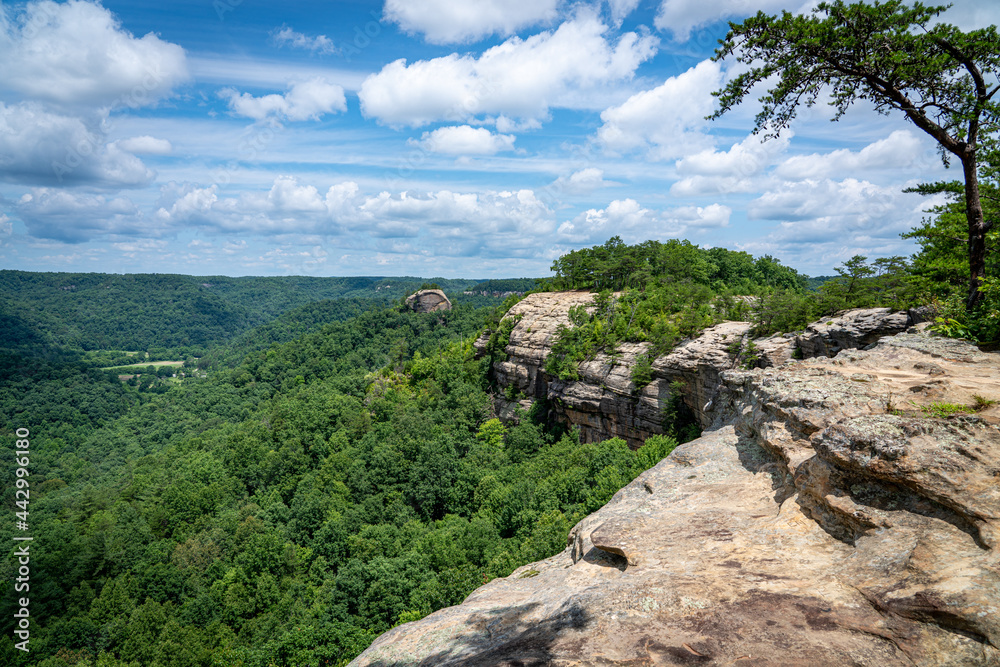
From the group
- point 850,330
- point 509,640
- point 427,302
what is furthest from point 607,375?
point 427,302

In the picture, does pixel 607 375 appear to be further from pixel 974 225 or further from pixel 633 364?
pixel 974 225

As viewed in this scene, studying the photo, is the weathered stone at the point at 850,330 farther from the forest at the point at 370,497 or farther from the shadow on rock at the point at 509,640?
the shadow on rock at the point at 509,640

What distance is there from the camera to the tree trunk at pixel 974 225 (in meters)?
11.1

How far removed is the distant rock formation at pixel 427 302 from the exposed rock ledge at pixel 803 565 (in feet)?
317

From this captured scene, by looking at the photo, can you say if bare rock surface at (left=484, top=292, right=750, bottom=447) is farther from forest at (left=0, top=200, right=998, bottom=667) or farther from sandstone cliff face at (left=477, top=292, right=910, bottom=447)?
forest at (left=0, top=200, right=998, bottom=667)

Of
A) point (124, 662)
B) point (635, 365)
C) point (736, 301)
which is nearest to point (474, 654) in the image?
point (635, 365)

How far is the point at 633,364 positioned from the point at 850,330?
1598 centimetres

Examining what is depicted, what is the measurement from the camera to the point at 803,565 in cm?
654

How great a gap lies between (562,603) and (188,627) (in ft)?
112

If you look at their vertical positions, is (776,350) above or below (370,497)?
above

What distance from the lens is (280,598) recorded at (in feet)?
98.4

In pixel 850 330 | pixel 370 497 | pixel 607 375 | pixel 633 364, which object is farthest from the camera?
pixel 370 497

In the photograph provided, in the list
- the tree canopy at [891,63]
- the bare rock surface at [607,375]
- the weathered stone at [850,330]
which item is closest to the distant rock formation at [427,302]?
the bare rock surface at [607,375]

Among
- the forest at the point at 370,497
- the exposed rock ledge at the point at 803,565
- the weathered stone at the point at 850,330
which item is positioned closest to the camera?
the exposed rock ledge at the point at 803,565
